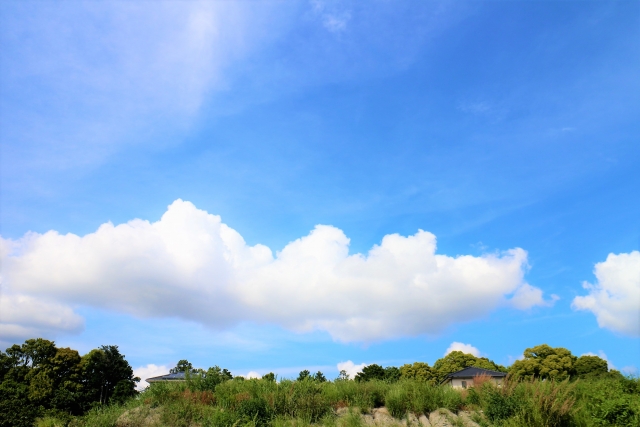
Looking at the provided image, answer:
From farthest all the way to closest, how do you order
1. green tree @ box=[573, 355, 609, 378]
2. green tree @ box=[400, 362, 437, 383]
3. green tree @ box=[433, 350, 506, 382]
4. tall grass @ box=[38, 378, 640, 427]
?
1. green tree @ box=[433, 350, 506, 382]
2. green tree @ box=[400, 362, 437, 383]
3. green tree @ box=[573, 355, 609, 378]
4. tall grass @ box=[38, 378, 640, 427]

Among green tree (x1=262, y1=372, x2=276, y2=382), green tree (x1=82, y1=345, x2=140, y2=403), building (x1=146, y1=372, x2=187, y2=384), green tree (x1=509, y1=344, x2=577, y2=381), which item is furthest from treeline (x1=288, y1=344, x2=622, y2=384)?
green tree (x1=262, y1=372, x2=276, y2=382)

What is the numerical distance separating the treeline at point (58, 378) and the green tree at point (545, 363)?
4128cm

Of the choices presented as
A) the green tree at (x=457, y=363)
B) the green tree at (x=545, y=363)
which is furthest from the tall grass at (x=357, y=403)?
the green tree at (x=457, y=363)

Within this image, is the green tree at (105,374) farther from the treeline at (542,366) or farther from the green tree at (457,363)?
the green tree at (457,363)

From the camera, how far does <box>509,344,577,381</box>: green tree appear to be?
49.9 m

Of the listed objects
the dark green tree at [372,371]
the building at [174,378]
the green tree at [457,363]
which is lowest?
the building at [174,378]

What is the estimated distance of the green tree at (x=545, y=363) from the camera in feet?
164

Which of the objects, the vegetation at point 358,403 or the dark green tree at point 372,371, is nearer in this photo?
the vegetation at point 358,403

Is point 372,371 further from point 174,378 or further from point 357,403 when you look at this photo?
point 357,403

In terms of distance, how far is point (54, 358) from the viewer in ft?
140

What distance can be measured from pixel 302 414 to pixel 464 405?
5617mm

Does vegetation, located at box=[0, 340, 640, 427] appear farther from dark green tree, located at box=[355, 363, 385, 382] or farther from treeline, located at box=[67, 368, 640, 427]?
dark green tree, located at box=[355, 363, 385, 382]

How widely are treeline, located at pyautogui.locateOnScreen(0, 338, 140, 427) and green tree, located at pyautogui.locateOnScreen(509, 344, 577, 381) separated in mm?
41279

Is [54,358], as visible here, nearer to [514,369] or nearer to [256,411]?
[256,411]
